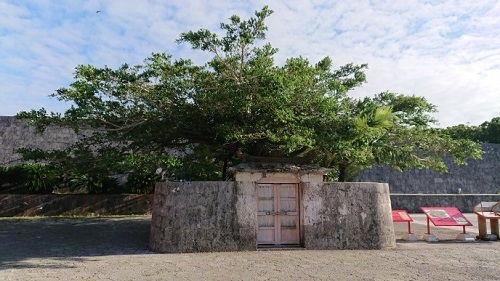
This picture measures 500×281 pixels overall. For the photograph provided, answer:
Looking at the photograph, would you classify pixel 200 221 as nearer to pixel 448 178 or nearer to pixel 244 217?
pixel 244 217

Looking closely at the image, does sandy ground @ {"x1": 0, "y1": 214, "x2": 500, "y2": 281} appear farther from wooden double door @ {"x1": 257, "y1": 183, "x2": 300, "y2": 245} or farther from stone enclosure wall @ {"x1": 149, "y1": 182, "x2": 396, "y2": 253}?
wooden double door @ {"x1": 257, "y1": 183, "x2": 300, "y2": 245}

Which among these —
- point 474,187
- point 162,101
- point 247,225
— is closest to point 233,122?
point 162,101

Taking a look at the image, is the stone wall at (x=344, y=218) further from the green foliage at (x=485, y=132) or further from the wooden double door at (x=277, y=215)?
the green foliage at (x=485, y=132)

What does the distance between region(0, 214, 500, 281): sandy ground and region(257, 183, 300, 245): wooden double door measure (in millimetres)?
507

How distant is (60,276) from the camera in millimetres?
6180

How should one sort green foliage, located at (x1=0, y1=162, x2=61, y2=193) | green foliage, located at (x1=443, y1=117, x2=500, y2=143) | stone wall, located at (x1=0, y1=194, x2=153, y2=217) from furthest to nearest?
green foliage, located at (x1=443, y1=117, x2=500, y2=143) < green foliage, located at (x1=0, y1=162, x2=61, y2=193) < stone wall, located at (x1=0, y1=194, x2=153, y2=217)

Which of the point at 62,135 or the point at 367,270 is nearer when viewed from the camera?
the point at 367,270

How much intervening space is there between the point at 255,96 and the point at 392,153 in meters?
4.19

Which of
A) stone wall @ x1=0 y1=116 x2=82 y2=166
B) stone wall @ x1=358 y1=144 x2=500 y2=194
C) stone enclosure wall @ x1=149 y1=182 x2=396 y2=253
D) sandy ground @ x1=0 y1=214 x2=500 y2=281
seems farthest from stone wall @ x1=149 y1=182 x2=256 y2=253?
stone wall @ x1=358 y1=144 x2=500 y2=194

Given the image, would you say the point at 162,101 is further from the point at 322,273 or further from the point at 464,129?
the point at 464,129

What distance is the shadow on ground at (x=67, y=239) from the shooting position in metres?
7.85

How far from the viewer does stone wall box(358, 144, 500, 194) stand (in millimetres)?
20781

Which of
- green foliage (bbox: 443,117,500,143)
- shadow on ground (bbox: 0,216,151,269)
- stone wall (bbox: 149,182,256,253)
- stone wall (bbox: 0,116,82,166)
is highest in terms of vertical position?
green foliage (bbox: 443,117,500,143)

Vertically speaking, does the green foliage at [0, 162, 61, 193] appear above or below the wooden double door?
above
